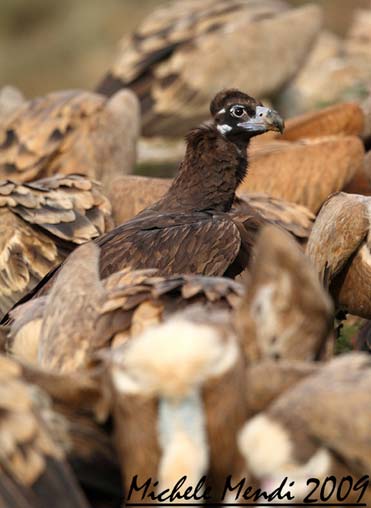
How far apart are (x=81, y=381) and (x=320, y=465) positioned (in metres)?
0.79

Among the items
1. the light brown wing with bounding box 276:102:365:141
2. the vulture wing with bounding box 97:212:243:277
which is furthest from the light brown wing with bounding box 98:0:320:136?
the vulture wing with bounding box 97:212:243:277

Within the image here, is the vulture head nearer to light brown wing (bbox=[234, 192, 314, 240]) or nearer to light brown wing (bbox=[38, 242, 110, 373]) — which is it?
light brown wing (bbox=[234, 192, 314, 240])

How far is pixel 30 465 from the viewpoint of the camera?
411 centimetres

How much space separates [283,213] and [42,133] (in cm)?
289

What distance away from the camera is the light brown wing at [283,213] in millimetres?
7824

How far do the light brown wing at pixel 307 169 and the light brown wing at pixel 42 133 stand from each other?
5.43ft

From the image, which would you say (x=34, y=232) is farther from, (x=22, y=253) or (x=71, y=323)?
(x=71, y=323)

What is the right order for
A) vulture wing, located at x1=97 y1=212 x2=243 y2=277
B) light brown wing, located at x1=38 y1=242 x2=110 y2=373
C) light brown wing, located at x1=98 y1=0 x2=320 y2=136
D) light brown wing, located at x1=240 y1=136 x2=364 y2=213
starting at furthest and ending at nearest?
light brown wing, located at x1=98 y1=0 x2=320 y2=136 < light brown wing, located at x1=240 y1=136 x2=364 y2=213 < vulture wing, located at x1=97 y1=212 x2=243 y2=277 < light brown wing, located at x1=38 y1=242 x2=110 y2=373

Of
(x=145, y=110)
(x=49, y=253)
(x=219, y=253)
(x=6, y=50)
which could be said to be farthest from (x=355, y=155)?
(x=6, y=50)

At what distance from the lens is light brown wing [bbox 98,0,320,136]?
13.7 meters

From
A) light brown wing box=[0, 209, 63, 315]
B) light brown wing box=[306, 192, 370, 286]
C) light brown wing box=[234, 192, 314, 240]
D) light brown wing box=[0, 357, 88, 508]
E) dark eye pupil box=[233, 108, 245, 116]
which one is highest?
light brown wing box=[0, 357, 88, 508]

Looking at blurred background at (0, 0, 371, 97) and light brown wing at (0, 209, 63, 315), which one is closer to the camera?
light brown wing at (0, 209, 63, 315)

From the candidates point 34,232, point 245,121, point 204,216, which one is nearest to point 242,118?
point 245,121

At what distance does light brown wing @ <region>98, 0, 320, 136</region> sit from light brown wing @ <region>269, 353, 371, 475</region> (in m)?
9.50
